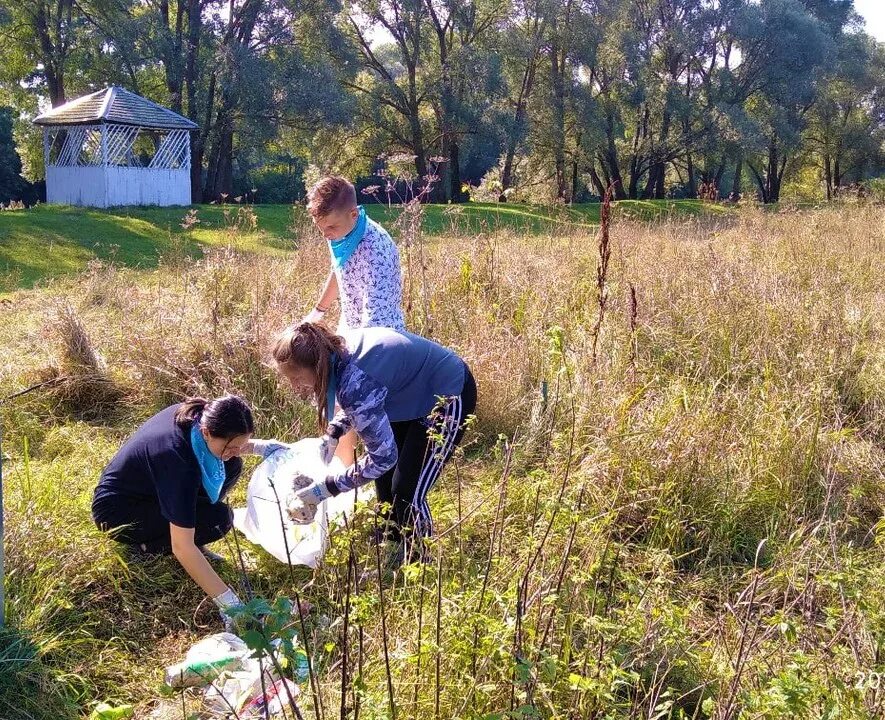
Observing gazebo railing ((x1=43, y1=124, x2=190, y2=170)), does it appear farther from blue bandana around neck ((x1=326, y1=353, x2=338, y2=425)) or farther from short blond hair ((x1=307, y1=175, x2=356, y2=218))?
blue bandana around neck ((x1=326, y1=353, x2=338, y2=425))

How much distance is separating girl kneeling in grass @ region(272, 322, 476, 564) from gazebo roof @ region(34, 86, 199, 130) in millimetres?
15411

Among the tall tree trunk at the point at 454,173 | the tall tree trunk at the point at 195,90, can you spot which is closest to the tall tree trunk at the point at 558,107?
the tall tree trunk at the point at 454,173

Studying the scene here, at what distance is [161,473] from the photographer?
2.67 m

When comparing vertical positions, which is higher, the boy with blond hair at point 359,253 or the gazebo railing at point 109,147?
the gazebo railing at point 109,147

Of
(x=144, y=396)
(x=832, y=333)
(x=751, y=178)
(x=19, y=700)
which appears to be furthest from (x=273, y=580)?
(x=751, y=178)

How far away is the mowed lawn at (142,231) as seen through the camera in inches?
344

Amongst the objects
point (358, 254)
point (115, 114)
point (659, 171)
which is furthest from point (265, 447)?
point (659, 171)

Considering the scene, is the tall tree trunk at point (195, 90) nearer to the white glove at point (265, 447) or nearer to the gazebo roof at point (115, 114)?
the gazebo roof at point (115, 114)

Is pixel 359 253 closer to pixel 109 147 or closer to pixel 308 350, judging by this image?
pixel 308 350

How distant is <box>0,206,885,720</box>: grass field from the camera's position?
1.86 metres

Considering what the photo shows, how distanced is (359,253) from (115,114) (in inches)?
589

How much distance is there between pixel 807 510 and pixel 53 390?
154 inches

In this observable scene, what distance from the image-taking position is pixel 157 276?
7.92 meters

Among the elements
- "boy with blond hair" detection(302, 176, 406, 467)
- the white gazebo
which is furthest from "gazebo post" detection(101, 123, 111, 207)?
"boy with blond hair" detection(302, 176, 406, 467)
